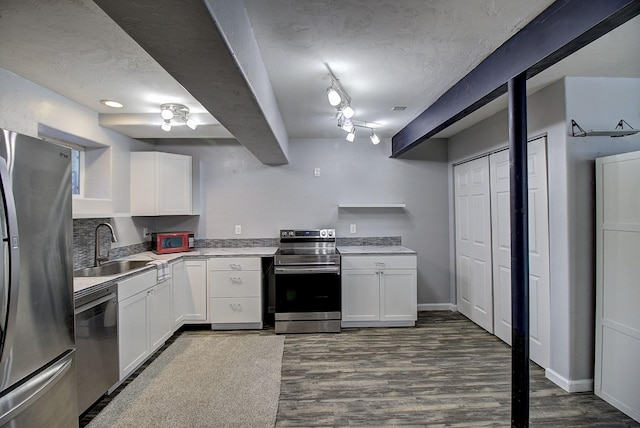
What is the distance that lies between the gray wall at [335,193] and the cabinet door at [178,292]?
0.71 m

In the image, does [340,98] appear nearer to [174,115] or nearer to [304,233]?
[174,115]

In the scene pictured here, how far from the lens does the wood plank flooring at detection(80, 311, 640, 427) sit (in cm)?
188

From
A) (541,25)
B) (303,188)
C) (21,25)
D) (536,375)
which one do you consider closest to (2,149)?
(21,25)

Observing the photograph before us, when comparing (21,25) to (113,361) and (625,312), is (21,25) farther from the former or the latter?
(625,312)

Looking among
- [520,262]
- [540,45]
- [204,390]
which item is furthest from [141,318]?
[540,45]

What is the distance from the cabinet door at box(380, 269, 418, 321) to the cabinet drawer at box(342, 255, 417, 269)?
6 centimetres

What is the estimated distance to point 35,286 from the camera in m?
1.30

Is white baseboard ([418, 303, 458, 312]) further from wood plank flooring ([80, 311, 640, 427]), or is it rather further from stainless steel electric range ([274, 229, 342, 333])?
stainless steel electric range ([274, 229, 342, 333])

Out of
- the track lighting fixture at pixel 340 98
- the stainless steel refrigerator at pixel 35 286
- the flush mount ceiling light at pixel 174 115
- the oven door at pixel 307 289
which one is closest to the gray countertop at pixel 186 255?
the oven door at pixel 307 289

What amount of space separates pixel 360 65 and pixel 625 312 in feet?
7.58

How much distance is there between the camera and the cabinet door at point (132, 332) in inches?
88.3

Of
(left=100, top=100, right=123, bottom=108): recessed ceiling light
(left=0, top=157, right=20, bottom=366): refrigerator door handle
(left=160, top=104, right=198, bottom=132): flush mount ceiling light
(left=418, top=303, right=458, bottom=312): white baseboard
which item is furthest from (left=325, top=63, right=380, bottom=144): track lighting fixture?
(left=418, top=303, right=458, bottom=312): white baseboard

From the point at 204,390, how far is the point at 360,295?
180cm

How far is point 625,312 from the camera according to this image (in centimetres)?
189
